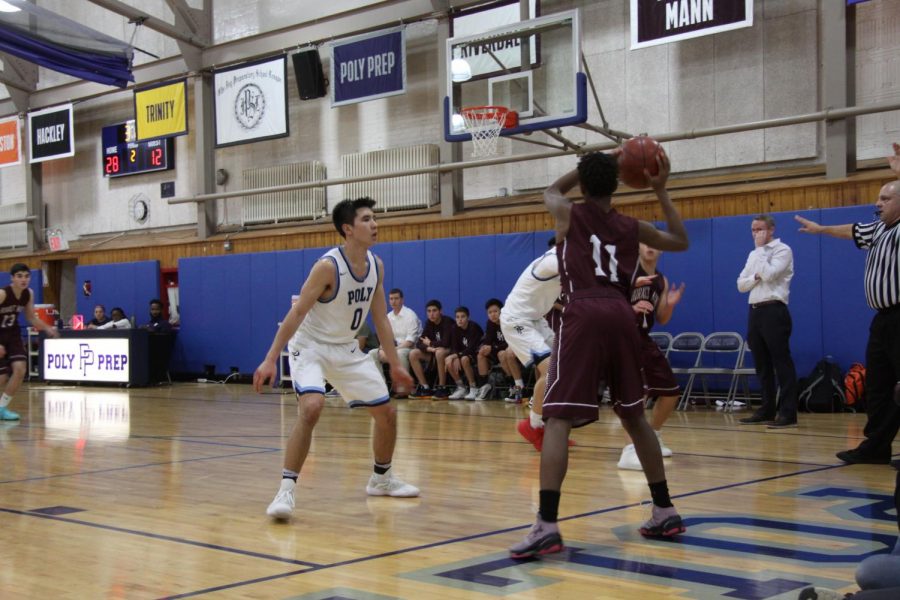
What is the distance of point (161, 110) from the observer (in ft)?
62.3

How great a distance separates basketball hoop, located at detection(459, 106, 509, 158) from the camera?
12445mm

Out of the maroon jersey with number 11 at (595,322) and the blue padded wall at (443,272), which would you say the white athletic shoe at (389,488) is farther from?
the blue padded wall at (443,272)

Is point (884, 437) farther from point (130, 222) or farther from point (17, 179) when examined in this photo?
point (17, 179)

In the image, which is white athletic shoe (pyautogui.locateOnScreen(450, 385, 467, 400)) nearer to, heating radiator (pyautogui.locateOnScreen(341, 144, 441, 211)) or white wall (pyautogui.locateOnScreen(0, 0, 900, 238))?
white wall (pyautogui.locateOnScreen(0, 0, 900, 238))

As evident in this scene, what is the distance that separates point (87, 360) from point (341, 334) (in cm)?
1315

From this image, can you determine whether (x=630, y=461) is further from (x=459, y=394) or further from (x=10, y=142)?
(x=10, y=142)

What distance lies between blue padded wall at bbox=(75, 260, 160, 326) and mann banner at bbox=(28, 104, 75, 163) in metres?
2.57

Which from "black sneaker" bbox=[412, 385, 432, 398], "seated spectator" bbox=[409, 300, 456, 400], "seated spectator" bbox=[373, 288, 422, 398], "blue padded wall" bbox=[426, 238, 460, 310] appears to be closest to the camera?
"seated spectator" bbox=[409, 300, 456, 400]

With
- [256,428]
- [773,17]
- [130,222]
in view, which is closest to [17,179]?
[130,222]

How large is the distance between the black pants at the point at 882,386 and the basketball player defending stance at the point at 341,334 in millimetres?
3135

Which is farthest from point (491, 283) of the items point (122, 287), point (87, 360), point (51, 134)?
point (51, 134)

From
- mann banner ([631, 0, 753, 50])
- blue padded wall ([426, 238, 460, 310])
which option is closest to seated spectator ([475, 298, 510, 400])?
blue padded wall ([426, 238, 460, 310])

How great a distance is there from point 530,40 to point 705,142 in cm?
273

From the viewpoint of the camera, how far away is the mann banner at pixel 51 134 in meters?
20.7
